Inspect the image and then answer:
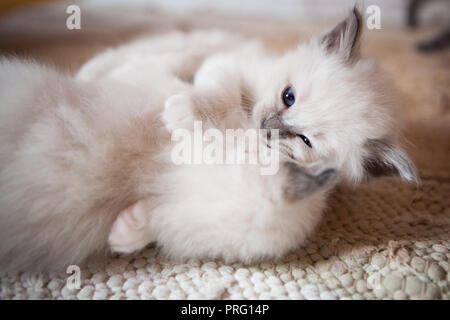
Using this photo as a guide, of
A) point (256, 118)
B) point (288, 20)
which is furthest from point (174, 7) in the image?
point (256, 118)

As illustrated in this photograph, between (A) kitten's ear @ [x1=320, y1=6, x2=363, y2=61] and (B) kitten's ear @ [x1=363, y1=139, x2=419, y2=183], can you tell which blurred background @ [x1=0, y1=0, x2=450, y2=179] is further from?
(B) kitten's ear @ [x1=363, y1=139, x2=419, y2=183]

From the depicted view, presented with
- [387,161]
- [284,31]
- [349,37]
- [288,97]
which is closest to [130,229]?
[288,97]

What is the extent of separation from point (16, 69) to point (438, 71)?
7.24ft

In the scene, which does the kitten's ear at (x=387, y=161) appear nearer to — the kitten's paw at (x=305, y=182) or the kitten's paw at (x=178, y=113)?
the kitten's paw at (x=305, y=182)

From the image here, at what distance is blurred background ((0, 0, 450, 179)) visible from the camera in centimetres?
172

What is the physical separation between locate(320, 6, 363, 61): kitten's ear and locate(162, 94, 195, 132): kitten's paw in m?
0.61

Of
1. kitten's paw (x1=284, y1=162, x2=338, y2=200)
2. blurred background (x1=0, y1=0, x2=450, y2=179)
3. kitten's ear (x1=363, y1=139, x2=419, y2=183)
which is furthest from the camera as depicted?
blurred background (x1=0, y1=0, x2=450, y2=179)

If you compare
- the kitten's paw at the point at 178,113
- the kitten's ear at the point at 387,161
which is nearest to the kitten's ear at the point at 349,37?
the kitten's ear at the point at 387,161

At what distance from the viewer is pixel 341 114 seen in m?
1.09

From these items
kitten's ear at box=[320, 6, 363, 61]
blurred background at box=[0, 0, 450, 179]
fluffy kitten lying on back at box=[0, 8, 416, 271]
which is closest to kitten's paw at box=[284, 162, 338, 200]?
fluffy kitten lying on back at box=[0, 8, 416, 271]

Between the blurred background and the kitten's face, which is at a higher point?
the blurred background

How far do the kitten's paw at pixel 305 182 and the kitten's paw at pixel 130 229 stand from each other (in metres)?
0.35

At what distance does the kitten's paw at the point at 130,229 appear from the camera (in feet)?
2.80

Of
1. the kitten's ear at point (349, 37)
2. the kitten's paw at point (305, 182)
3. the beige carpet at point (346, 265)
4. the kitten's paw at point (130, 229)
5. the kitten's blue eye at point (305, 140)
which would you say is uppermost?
the kitten's ear at point (349, 37)
